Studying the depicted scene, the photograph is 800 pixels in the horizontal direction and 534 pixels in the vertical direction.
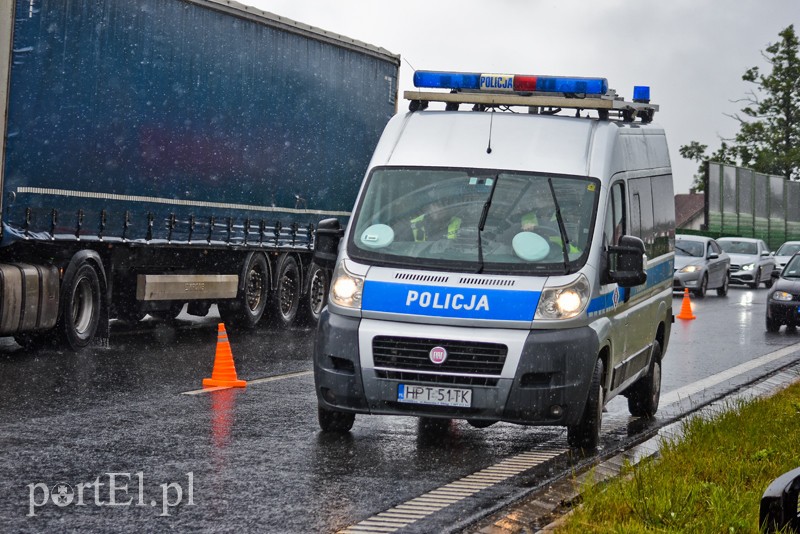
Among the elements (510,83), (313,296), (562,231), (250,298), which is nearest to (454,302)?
(562,231)

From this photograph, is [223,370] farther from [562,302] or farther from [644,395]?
[562,302]

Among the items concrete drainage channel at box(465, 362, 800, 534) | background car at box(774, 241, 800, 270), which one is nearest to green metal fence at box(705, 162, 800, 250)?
background car at box(774, 241, 800, 270)

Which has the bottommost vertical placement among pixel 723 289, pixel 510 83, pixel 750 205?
pixel 723 289

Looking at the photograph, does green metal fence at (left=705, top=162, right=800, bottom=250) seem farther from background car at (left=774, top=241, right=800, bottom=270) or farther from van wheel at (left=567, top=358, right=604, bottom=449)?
van wheel at (left=567, top=358, right=604, bottom=449)

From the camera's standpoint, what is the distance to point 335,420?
387 inches

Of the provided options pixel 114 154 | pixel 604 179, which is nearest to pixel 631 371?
pixel 604 179

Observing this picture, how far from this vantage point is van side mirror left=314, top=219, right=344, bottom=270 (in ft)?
32.8

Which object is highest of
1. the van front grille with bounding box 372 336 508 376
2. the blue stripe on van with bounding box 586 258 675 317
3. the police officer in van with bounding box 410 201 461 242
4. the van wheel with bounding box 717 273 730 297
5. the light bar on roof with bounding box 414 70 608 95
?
the light bar on roof with bounding box 414 70 608 95

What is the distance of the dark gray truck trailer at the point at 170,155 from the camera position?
15.0 meters

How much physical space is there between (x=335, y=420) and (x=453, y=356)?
4.11 feet

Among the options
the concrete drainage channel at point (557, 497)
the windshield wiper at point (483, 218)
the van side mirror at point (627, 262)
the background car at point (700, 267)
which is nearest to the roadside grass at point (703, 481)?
the concrete drainage channel at point (557, 497)

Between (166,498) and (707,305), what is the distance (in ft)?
82.2

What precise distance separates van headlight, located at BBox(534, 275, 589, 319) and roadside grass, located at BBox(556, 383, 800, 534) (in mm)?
1084

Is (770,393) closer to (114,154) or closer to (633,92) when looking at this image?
(633,92)
